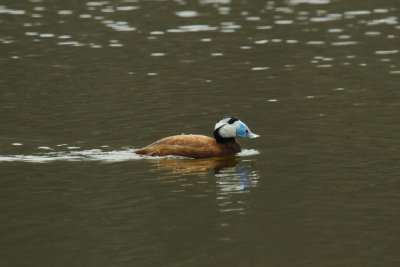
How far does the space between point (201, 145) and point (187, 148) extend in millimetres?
356

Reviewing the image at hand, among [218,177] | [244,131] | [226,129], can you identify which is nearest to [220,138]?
[226,129]

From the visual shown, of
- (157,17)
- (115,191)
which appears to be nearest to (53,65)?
(157,17)

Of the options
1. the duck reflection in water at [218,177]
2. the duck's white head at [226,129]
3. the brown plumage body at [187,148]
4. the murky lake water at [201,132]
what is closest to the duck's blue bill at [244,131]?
the duck's white head at [226,129]

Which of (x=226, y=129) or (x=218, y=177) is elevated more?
(x=226, y=129)

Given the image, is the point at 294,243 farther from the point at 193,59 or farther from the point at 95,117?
the point at 193,59

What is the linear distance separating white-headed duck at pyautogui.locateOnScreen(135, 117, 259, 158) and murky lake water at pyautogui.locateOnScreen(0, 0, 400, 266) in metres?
0.29

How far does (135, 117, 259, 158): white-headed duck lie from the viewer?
1941cm

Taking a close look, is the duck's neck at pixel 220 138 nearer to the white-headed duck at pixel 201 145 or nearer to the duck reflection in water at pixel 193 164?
the white-headed duck at pixel 201 145

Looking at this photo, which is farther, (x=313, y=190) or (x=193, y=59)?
(x=193, y=59)

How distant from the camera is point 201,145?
19.6m

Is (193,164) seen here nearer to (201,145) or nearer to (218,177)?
(201,145)

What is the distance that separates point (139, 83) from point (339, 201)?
15.7 m

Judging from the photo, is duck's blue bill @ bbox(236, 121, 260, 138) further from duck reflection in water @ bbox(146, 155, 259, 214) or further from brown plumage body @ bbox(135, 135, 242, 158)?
duck reflection in water @ bbox(146, 155, 259, 214)

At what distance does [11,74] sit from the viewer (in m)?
32.3
